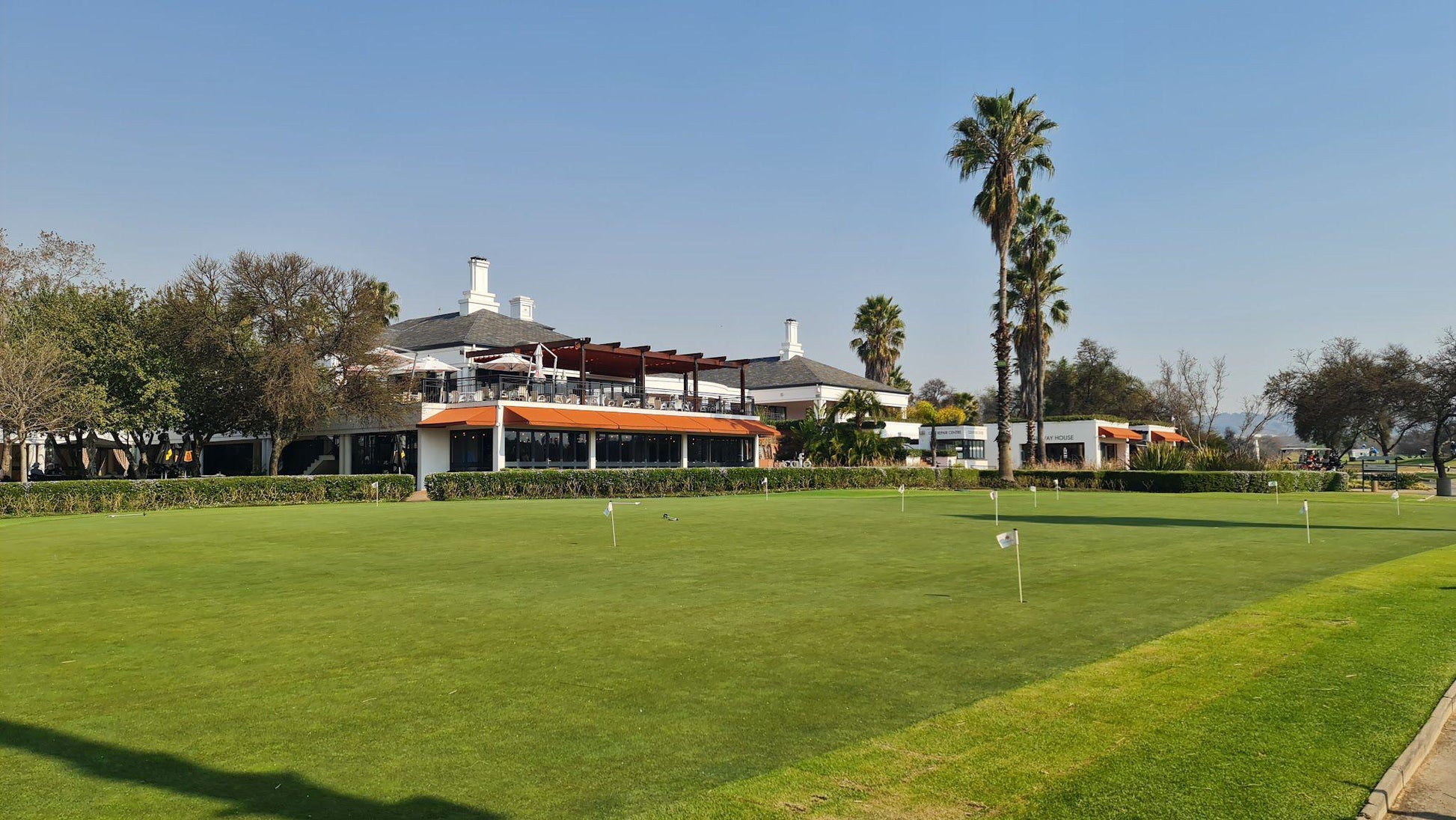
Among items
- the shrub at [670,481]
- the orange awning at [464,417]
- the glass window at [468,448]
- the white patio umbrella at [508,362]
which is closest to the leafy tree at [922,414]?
the shrub at [670,481]

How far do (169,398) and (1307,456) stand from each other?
65248mm

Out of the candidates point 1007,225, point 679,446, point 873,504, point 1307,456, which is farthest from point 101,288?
point 1307,456

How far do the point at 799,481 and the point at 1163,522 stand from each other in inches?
872

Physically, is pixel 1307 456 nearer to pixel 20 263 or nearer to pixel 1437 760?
pixel 1437 760

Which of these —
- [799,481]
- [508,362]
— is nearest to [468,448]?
[508,362]

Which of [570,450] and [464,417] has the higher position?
[464,417]

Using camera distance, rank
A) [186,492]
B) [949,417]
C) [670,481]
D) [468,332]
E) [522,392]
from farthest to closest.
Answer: [949,417], [468,332], [522,392], [670,481], [186,492]

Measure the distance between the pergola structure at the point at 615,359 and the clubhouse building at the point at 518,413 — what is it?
100mm

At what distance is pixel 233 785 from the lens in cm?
473

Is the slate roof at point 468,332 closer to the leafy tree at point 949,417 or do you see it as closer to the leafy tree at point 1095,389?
the leafy tree at point 949,417

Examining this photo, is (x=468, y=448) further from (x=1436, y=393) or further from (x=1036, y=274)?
(x=1436, y=393)

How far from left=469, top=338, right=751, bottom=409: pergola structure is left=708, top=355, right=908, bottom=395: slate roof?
12551mm

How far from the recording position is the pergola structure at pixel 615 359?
4362 cm

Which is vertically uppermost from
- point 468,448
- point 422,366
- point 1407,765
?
point 422,366
